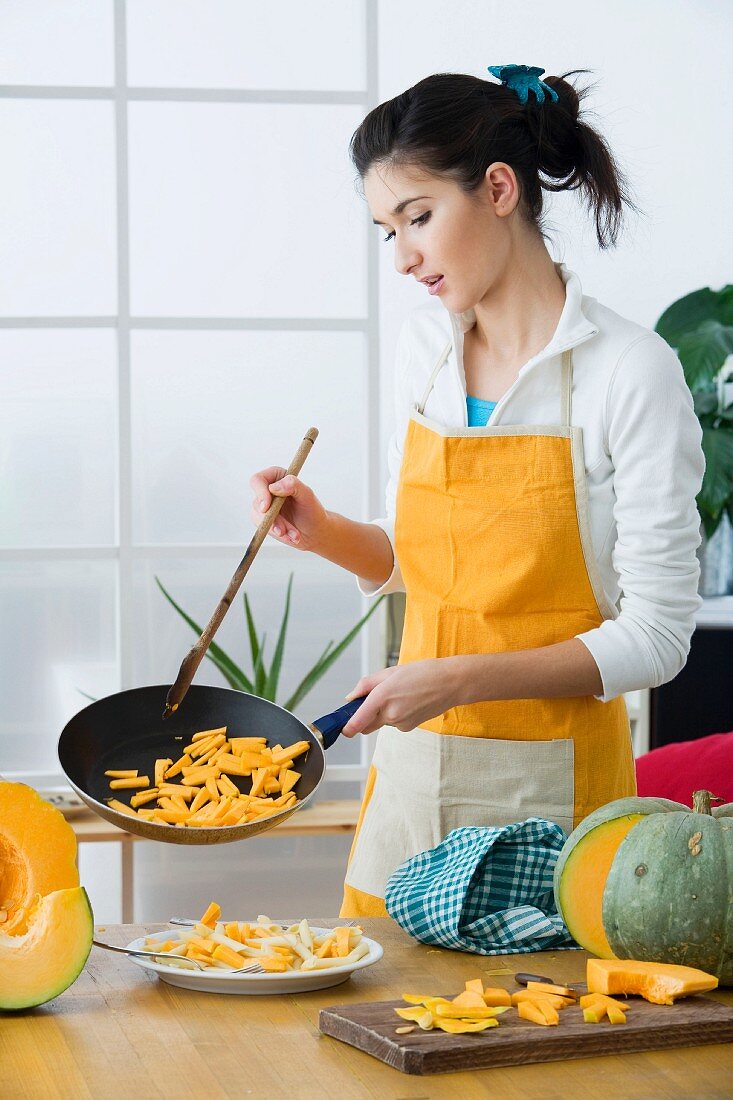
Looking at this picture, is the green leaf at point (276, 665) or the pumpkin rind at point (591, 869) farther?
the green leaf at point (276, 665)

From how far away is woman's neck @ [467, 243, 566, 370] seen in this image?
172cm

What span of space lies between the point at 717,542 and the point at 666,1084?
117 inches

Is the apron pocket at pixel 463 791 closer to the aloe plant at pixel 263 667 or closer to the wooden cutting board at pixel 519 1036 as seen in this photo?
the wooden cutting board at pixel 519 1036

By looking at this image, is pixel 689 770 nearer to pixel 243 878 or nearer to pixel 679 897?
pixel 679 897

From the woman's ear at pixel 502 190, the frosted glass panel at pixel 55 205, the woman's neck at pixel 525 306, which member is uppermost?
the frosted glass panel at pixel 55 205

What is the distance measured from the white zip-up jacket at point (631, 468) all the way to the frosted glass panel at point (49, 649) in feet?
7.84

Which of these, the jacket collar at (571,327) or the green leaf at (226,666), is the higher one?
the jacket collar at (571,327)

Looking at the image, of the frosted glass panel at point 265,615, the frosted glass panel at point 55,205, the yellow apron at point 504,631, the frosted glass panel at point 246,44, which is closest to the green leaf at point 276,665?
the frosted glass panel at point 265,615

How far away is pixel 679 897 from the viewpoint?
1171 mm

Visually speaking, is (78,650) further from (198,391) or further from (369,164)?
(369,164)

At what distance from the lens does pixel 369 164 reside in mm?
1667

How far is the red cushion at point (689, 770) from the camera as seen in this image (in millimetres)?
2500

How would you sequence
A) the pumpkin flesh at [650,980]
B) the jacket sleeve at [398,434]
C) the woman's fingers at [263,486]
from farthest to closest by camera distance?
the jacket sleeve at [398,434] < the woman's fingers at [263,486] < the pumpkin flesh at [650,980]

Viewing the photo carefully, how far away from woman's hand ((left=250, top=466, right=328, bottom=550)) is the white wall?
6.87 feet
